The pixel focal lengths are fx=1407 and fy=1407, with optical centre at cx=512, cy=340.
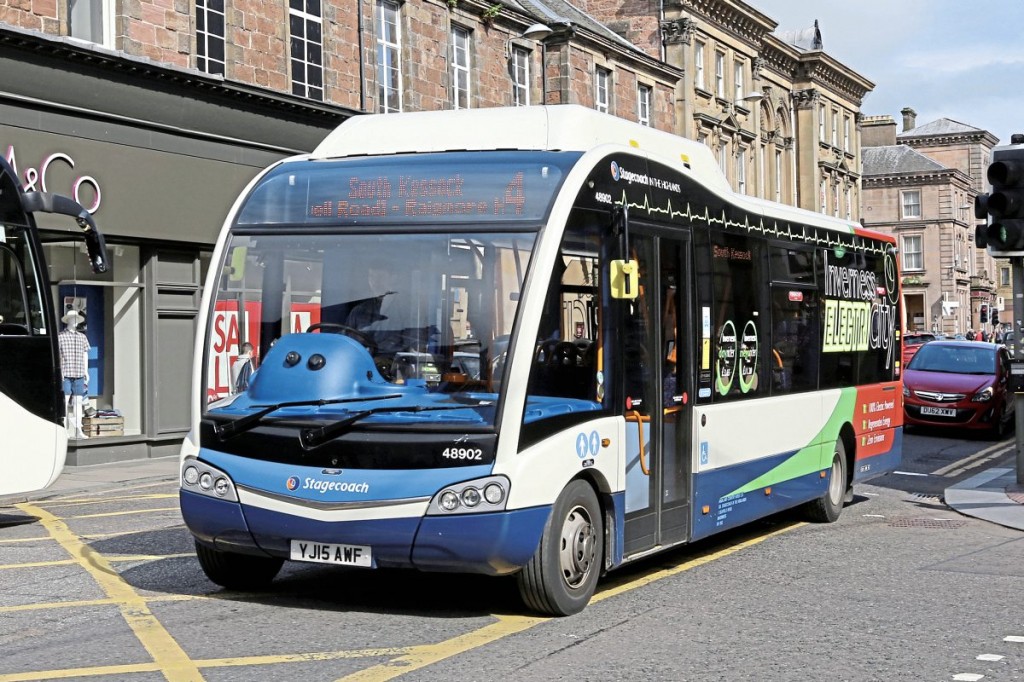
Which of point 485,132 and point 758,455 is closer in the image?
point 485,132

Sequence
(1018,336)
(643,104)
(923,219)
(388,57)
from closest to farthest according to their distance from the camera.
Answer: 1. (1018,336)
2. (388,57)
3. (643,104)
4. (923,219)

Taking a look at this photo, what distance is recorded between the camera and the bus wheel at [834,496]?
12.3m

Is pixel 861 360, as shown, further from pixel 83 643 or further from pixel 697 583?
pixel 83 643

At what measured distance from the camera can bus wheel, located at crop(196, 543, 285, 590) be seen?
8.40 metres

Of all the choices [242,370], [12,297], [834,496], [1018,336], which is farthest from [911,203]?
[242,370]

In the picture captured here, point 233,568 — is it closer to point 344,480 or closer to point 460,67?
point 344,480

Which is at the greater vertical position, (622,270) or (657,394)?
(622,270)

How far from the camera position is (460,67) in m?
28.7

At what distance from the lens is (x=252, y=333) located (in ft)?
26.8

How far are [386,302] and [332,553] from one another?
1.40 m

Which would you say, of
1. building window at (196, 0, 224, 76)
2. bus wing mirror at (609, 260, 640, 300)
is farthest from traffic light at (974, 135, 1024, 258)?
building window at (196, 0, 224, 76)

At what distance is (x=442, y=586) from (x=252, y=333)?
198 centimetres

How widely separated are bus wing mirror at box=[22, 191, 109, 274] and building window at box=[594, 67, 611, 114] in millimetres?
23610

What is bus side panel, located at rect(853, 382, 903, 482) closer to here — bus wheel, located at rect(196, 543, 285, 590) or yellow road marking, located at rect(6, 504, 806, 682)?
yellow road marking, located at rect(6, 504, 806, 682)
